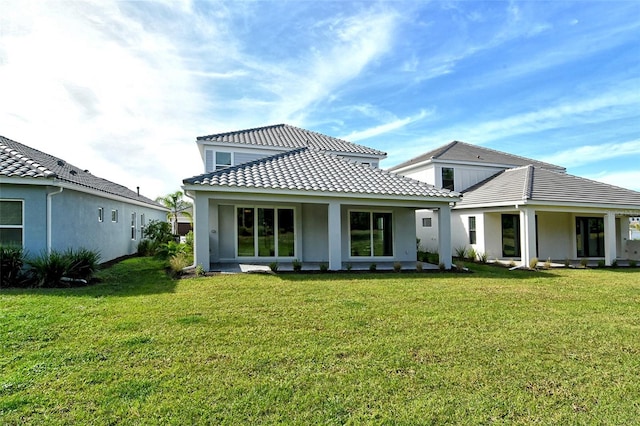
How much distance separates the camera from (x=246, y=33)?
39.0 feet

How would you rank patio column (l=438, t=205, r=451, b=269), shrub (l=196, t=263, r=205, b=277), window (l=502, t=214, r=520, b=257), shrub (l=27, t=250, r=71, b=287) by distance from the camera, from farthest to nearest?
window (l=502, t=214, r=520, b=257) < patio column (l=438, t=205, r=451, b=269) < shrub (l=196, t=263, r=205, b=277) < shrub (l=27, t=250, r=71, b=287)

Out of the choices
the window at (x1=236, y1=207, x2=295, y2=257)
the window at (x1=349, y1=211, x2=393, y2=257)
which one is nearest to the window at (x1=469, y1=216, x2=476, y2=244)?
the window at (x1=349, y1=211, x2=393, y2=257)

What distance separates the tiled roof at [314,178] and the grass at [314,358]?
14.7 feet

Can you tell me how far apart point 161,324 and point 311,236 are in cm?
938

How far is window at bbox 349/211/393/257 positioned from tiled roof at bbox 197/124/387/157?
16.7 ft

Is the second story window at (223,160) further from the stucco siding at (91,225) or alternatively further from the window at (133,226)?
the window at (133,226)

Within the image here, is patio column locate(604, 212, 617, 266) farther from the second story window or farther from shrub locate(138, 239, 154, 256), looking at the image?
shrub locate(138, 239, 154, 256)

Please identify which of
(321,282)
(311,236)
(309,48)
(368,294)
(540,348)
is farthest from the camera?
(311,236)

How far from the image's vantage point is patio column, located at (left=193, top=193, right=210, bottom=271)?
11562mm

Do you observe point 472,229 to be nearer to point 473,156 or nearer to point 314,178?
point 473,156

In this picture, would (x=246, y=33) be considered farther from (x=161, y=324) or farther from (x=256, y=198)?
(x=161, y=324)

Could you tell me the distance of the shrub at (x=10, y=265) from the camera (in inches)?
380

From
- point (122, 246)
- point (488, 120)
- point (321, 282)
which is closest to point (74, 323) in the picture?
point (321, 282)

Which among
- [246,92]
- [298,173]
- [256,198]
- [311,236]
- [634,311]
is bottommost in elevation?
[634,311]
